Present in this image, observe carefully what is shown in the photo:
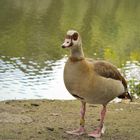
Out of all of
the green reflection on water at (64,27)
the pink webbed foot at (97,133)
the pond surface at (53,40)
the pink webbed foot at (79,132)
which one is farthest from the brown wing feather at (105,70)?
the green reflection on water at (64,27)

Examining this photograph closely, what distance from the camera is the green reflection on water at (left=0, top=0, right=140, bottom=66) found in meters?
26.0

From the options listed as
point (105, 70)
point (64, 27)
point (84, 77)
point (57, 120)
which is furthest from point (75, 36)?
point (64, 27)

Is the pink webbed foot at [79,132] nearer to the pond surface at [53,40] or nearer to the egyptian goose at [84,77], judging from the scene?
the egyptian goose at [84,77]

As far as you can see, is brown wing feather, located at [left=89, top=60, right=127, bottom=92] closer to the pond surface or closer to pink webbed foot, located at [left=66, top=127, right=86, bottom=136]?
pink webbed foot, located at [left=66, top=127, right=86, bottom=136]

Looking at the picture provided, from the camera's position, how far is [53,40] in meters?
29.7

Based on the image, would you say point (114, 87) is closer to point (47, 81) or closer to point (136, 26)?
point (47, 81)

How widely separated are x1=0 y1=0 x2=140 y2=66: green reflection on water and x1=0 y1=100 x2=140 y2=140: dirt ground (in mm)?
4124

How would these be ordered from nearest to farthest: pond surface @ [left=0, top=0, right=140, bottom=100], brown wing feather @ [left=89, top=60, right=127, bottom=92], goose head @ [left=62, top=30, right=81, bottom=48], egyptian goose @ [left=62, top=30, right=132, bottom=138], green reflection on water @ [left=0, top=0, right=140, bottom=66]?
goose head @ [left=62, top=30, right=81, bottom=48] < egyptian goose @ [left=62, top=30, right=132, bottom=138] < brown wing feather @ [left=89, top=60, right=127, bottom=92] < pond surface @ [left=0, top=0, right=140, bottom=100] < green reflection on water @ [left=0, top=0, right=140, bottom=66]

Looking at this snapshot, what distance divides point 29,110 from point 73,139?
2597 millimetres

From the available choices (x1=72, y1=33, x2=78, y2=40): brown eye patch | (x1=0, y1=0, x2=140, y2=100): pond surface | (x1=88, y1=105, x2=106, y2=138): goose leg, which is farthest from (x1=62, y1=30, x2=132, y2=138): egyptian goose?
(x1=0, y1=0, x2=140, y2=100): pond surface

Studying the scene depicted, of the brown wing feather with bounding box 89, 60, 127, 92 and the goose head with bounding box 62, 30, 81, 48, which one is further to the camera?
the brown wing feather with bounding box 89, 60, 127, 92

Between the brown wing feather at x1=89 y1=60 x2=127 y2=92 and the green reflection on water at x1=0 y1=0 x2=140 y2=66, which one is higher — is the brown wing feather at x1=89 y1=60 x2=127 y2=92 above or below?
above

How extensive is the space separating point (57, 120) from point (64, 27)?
28.1m

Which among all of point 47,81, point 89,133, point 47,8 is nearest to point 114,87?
point 89,133
